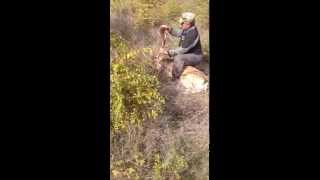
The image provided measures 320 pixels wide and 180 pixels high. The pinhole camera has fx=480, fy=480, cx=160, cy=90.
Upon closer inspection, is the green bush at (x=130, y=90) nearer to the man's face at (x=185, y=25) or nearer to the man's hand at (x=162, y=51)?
the man's hand at (x=162, y=51)

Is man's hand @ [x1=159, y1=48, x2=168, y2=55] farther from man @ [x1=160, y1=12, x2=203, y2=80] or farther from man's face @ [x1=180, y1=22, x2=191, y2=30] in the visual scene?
man's face @ [x1=180, y1=22, x2=191, y2=30]

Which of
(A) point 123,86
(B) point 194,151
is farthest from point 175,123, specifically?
(A) point 123,86

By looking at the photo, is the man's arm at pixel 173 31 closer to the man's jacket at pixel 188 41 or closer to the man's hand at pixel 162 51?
the man's jacket at pixel 188 41

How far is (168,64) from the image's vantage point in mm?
2824

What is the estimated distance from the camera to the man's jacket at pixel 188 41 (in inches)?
112

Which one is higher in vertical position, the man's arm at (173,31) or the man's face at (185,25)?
the man's face at (185,25)

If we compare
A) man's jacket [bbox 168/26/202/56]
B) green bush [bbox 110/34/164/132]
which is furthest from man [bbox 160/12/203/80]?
green bush [bbox 110/34/164/132]

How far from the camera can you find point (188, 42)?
112 inches

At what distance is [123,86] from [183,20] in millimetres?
526

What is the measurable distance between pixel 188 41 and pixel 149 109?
1.52 ft

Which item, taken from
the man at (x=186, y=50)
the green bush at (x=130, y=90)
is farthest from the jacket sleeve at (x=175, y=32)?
the green bush at (x=130, y=90)

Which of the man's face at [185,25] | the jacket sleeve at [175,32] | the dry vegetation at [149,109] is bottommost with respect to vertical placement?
the dry vegetation at [149,109]

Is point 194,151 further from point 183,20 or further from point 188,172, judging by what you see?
point 183,20

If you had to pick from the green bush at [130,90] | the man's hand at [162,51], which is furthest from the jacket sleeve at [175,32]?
the green bush at [130,90]
